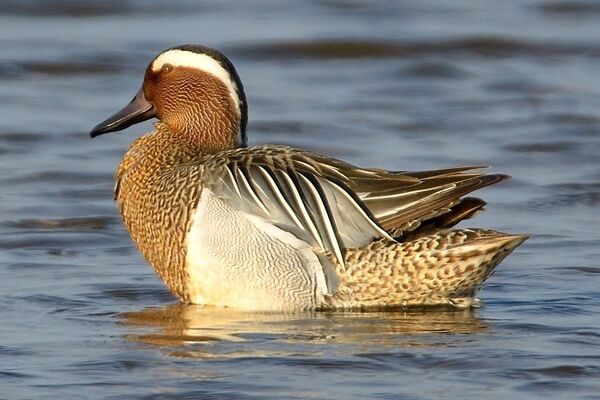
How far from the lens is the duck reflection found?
660 cm

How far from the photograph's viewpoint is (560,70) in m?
14.1

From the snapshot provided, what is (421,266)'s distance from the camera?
23.6 ft

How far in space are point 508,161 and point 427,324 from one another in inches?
163

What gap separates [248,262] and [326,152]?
434 cm

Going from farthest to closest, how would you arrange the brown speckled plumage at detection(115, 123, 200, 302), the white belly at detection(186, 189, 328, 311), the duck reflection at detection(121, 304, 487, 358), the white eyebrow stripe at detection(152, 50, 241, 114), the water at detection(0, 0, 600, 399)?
1. the white eyebrow stripe at detection(152, 50, 241, 114)
2. the brown speckled plumage at detection(115, 123, 200, 302)
3. the white belly at detection(186, 189, 328, 311)
4. the duck reflection at detection(121, 304, 487, 358)
5. the water at detection(0, 0, 600, 399)

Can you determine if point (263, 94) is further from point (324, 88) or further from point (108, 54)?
point (108, 54)

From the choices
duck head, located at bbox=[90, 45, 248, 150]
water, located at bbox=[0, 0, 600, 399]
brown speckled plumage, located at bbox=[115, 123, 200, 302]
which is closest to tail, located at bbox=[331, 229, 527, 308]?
water, located at bbox=[0, 0, 600, 399]

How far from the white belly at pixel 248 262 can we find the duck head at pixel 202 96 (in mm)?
765

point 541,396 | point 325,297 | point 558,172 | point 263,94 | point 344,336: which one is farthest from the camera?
point 263,94

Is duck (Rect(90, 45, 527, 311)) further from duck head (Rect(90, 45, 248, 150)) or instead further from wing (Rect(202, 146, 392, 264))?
duck head (Rect(90, 45, 248, 150))

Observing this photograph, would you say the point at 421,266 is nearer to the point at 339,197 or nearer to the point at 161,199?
the point at 339,197

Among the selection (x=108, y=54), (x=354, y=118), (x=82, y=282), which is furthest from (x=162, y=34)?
(x=82, y=282)

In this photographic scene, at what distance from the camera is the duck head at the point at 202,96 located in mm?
7887

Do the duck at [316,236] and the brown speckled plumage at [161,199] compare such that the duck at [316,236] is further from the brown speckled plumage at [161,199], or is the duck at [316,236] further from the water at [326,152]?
the water at [326,152]
